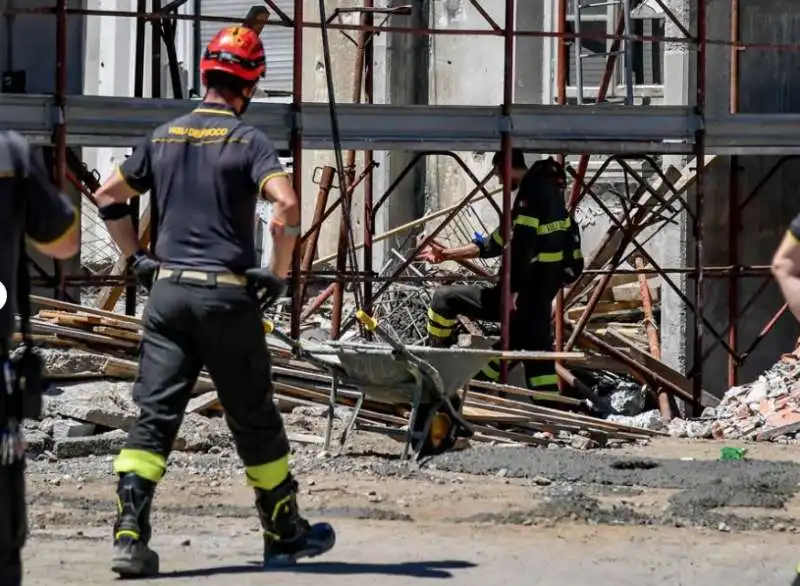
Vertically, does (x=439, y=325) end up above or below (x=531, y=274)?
below

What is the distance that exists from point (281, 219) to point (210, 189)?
350mm

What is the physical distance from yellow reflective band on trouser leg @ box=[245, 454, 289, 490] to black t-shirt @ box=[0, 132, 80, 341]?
1.65 metres

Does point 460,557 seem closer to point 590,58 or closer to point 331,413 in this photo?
point 331,413

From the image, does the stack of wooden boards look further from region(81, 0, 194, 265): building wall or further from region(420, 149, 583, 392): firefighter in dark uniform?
region(81, 0, 194, 265): building wall

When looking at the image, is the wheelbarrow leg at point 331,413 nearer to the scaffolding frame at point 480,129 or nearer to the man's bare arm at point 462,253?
the scaffolding frame at point 480,129

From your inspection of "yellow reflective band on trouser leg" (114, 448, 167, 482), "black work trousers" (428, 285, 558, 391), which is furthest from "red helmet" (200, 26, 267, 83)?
"black work trousers" (428, 285, 558, 391)

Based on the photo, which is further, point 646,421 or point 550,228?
point 646,421

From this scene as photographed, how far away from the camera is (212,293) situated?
21.5ft

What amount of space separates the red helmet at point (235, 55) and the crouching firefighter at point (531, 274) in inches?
228

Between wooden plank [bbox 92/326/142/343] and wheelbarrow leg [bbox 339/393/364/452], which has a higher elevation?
wooden plank [bbox 92/326/142/343]

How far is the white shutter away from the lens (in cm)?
2159

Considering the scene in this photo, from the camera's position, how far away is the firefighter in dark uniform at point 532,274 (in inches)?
489

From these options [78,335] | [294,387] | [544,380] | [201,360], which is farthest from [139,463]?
[544,380]

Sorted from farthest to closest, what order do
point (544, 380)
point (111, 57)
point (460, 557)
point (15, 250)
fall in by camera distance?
point (111, 57) < point (544, 380) < point (460, 557) < point (15, 250)
